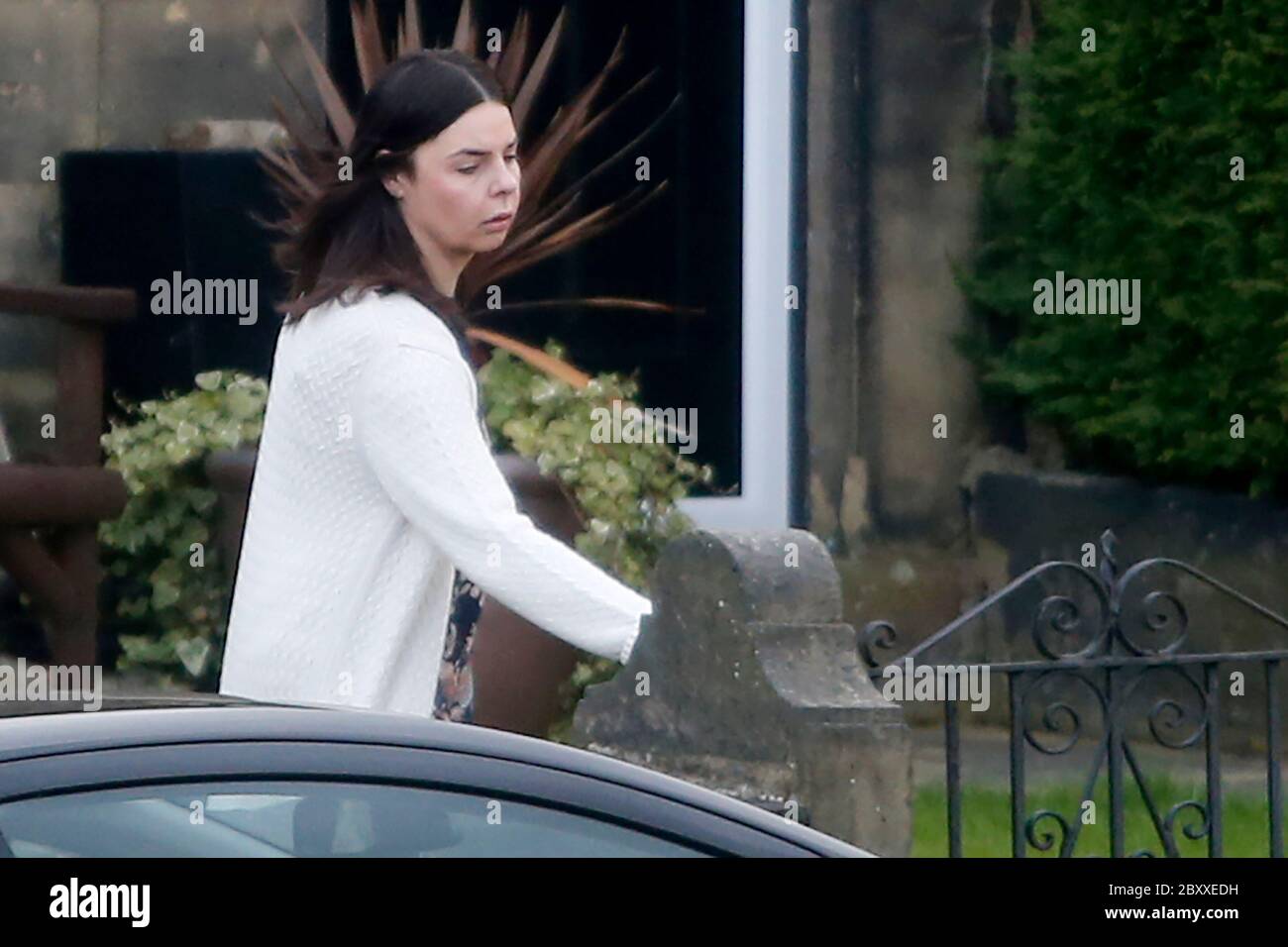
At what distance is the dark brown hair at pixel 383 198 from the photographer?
405 centimetres

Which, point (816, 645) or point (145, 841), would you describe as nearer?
point (145, 841)

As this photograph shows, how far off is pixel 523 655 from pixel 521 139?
2236 mm

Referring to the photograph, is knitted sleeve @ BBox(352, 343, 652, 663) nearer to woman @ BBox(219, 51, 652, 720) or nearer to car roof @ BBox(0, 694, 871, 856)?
woman @ BBox(219, 51, 652, 720)

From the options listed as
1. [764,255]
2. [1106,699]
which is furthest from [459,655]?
[764,255]

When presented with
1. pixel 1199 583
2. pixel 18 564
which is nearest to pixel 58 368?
pixel 18 564

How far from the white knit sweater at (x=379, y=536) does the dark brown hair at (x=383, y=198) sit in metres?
0.07

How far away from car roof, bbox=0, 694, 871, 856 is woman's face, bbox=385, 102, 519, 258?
1312 mm

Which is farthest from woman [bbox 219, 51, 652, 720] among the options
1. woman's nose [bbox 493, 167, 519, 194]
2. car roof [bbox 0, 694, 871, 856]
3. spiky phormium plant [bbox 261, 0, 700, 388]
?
spiky phormium plant [bbox 261, 0, 700, 388]

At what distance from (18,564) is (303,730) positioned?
4.84 m

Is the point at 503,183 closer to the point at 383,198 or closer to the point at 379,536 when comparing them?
the point at 383,198

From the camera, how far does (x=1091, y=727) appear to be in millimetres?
8195

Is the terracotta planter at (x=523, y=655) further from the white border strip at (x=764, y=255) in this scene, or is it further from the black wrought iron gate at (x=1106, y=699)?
the white border strip at (x=764, y=255)
